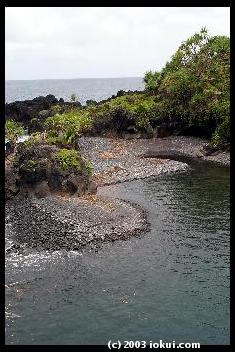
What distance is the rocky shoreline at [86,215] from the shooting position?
134 ft

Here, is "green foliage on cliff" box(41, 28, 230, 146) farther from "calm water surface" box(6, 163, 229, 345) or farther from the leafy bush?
"calm water surface" box(6, 163, 229, 345)

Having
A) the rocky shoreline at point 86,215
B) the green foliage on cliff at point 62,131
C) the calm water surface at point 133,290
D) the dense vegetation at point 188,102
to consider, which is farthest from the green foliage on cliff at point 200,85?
the calm water surface at point 133,290

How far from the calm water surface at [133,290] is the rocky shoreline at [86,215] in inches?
59.5

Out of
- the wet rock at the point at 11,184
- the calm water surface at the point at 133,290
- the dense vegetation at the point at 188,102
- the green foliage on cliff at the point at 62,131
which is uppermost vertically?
the dense vegetation at the point at 188,102

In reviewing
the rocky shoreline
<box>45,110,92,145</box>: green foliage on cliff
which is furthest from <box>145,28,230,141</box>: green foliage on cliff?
<box>45,110,92,145</box>: green foliage on cliff

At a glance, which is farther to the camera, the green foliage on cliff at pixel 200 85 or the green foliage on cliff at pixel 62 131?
the green foliage on cliff at pixel 200 85

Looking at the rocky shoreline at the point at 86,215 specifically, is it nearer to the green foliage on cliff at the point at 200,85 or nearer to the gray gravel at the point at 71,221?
the gray gravel at the point at 71,221

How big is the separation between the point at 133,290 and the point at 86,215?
14.3m

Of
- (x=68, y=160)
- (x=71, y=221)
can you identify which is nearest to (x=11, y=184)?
(x=68, y=160)

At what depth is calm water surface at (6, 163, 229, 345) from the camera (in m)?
28.0

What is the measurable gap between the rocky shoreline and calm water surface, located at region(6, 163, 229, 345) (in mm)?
1512

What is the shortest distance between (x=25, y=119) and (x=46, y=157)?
64.9 metres

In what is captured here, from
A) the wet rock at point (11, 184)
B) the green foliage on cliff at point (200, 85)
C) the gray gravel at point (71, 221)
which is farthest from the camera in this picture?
the green foliage on cliff at point (200, 85)
